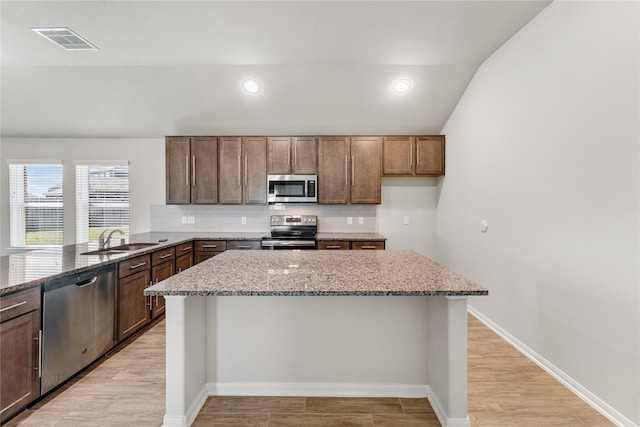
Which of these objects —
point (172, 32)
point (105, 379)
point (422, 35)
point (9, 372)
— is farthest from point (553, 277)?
point (172, 32)

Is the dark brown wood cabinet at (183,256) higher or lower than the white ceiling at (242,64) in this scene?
lower

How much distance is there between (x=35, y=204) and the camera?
4773mm

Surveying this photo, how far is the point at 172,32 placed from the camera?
3035 millimetres

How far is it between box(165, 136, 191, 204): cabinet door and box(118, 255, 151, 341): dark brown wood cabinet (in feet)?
4.61

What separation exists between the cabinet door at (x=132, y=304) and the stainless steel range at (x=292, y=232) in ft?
5.00

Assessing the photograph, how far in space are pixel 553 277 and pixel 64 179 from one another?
6097 mm

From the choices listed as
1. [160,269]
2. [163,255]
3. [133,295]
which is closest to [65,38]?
[163,255]

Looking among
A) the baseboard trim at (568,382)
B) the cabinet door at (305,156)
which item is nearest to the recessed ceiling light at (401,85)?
the cabinet door at (305,156)

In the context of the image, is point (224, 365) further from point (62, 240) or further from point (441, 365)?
point (62, 240)

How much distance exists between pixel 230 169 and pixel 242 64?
1.48 metres

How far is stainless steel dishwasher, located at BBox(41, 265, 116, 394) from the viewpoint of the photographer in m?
2.16

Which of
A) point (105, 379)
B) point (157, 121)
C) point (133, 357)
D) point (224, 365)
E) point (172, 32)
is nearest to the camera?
point (224, 365)

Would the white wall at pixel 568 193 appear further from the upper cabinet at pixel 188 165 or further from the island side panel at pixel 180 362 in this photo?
the upper cabinet at pixel 188 165

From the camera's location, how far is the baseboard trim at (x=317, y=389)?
2.15 metres
